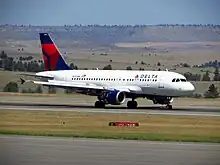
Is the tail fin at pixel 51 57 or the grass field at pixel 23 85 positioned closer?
the tail fin at pixel 51 57

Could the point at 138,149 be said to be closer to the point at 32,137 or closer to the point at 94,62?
the point at 32,137

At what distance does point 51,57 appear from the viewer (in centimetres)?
6481

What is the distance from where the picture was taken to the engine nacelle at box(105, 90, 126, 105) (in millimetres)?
55000

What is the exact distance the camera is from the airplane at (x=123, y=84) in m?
54.9

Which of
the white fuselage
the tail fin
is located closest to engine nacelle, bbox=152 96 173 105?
the white fuselage

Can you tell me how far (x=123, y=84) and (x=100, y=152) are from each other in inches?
1361

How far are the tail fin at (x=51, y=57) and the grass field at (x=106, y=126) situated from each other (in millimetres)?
17088

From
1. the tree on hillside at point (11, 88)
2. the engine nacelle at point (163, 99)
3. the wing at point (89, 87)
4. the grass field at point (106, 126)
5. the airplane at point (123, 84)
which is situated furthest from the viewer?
the tree on hillside at point (11, 88)

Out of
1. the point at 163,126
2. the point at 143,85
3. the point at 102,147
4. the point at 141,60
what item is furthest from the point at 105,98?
the point at 141,60

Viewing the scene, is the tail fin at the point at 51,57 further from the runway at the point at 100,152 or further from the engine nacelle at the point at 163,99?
the runway at the point at 100,152

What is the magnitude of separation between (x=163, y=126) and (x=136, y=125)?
1.36 m

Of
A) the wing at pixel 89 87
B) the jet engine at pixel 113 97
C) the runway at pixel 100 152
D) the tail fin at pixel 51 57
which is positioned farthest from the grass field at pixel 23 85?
the runway at pixel 100 152

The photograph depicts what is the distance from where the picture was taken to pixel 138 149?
79.0 ft

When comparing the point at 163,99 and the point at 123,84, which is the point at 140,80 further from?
the point at 163,99
